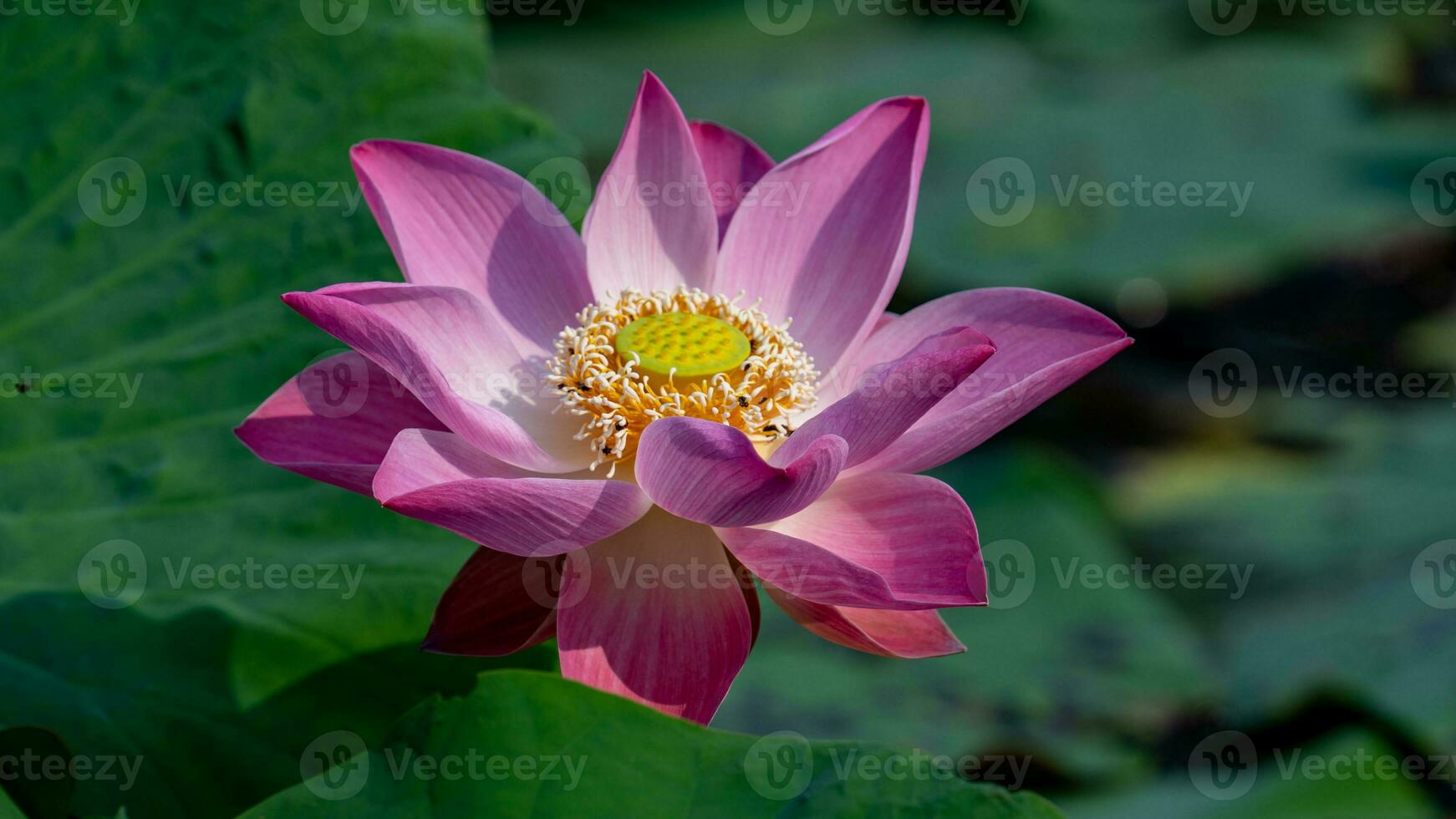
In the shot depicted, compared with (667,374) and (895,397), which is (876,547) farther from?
(667,374)

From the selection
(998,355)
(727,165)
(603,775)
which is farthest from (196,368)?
(998,355)

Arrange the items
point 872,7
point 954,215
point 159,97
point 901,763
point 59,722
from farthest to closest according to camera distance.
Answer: point 872,7
point 954,215
point 159,97
point 59,722
point 901,763

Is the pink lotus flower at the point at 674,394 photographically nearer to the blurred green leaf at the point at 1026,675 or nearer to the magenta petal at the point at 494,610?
the magenta petal at the point at 494,610

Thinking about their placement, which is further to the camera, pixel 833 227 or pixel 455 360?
pixel 833 227

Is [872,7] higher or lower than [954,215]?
higher

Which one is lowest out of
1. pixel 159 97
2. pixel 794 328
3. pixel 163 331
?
pixel 794 328

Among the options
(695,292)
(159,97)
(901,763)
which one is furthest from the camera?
(159,97)

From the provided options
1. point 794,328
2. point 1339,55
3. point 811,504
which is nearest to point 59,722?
point 811,504

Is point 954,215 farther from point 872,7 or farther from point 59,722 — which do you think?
point 59,722
